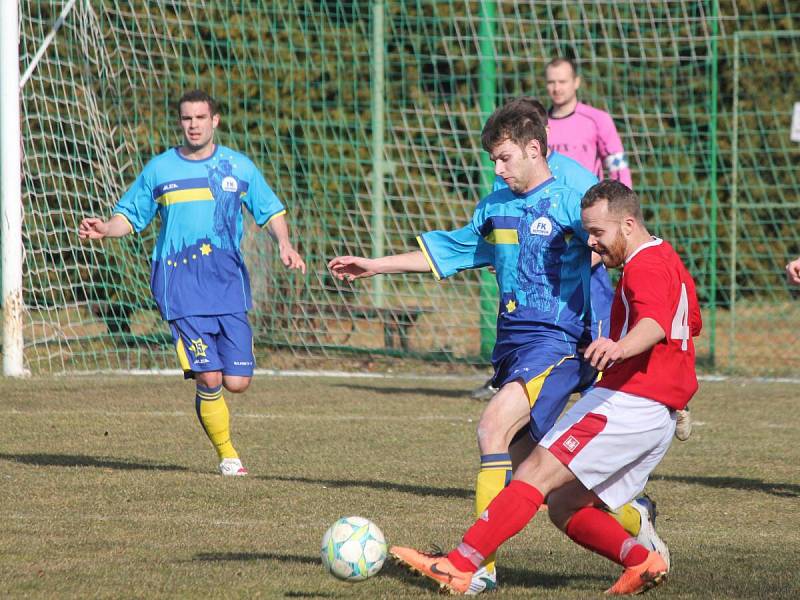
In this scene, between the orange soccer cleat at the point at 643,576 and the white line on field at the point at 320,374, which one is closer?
the orange soccer cleat at the point at 643,576

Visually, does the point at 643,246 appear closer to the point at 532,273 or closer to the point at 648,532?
the point at 532,273

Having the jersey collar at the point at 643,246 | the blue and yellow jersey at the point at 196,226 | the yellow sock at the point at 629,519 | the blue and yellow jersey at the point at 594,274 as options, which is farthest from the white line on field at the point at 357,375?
the jersey collar at the point at 643,246

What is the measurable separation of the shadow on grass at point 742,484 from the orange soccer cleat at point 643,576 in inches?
97.2

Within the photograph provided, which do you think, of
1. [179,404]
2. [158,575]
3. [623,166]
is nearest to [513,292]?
[158,575]

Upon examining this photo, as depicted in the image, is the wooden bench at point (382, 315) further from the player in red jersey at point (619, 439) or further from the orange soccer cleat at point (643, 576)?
the orange soccer cleat at point (643, 576)

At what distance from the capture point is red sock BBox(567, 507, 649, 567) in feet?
15.0

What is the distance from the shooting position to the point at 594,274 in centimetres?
563

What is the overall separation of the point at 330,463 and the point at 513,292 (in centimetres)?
251

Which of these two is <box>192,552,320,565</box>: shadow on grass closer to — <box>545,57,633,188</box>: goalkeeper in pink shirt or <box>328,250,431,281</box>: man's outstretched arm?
<box>328,250,431,281</box>: man's outstretched arm

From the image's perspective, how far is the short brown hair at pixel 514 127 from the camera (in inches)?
209

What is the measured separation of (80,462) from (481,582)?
3553 millimetres

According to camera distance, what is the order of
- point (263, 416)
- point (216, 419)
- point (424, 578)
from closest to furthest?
point (424, 578) < point (216, 419) < point (263, 416)

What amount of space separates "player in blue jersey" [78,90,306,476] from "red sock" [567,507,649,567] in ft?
9.90

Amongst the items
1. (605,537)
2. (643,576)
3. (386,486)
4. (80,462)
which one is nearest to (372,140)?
(80,462)
